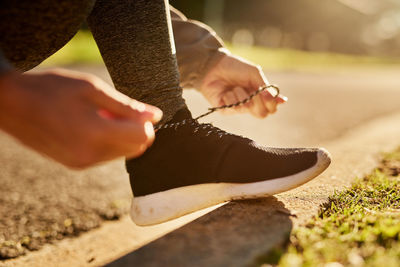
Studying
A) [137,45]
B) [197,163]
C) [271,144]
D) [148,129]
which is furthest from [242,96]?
[271,144]

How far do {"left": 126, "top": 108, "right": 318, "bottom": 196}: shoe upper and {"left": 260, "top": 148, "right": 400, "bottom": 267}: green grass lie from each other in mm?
208

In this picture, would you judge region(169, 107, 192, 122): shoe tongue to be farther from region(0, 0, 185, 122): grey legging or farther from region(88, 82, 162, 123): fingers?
region(88, 82, 162, 123): fingers

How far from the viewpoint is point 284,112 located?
4.89 metres

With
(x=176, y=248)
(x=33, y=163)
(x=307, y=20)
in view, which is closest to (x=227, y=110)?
(x=176, y=248)

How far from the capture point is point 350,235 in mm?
1123

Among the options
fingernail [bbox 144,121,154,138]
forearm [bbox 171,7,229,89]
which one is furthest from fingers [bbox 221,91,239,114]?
fingernail [bbox 144,121,154,138]

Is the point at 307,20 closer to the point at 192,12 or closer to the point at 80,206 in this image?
the point at 192,12

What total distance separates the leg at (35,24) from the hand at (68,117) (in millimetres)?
308

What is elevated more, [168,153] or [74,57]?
[168,153]

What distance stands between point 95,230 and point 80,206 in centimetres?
33

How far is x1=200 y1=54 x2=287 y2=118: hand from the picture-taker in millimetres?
1651

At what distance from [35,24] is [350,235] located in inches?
42.7

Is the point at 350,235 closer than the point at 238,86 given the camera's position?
Yes

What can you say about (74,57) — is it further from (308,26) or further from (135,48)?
(308,26)
